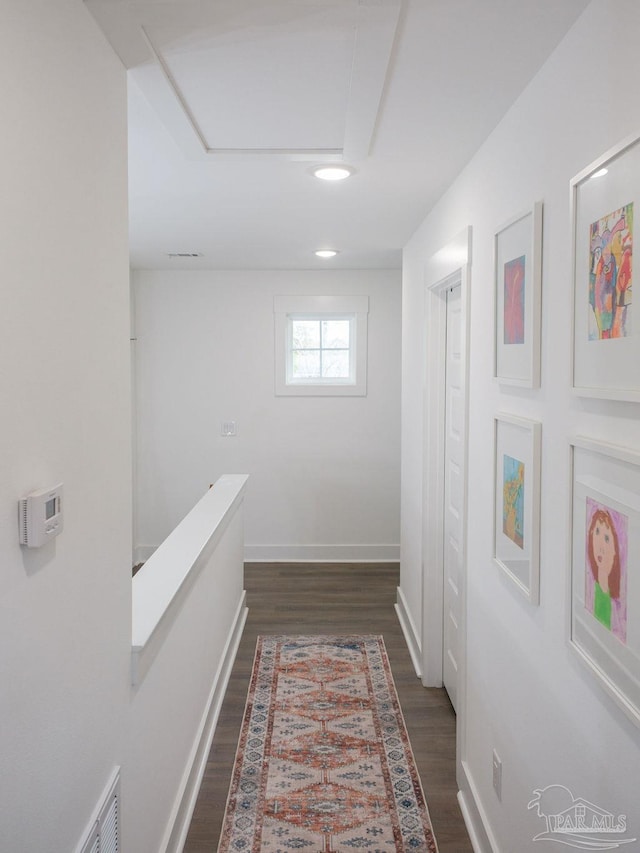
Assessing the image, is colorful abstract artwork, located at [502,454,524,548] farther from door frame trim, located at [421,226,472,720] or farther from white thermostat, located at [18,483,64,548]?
door frame trim, located at [421,226,472,720]

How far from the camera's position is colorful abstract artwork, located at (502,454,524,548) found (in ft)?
5.91

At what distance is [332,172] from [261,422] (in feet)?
10.2

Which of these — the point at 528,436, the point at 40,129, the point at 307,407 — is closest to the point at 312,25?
the point at 40,129

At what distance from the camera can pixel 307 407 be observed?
215 inches

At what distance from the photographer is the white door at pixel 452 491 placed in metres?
3.10

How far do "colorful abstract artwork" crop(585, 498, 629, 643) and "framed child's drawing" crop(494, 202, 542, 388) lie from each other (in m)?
0.47

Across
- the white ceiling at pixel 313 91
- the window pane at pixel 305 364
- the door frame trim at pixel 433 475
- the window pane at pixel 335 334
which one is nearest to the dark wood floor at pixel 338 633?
the door frame trim at pixel 433 475

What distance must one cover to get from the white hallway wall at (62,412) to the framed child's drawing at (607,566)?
1.00 m

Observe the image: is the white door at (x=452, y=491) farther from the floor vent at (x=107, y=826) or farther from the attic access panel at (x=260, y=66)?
the floor vent at (x=107, y=826)

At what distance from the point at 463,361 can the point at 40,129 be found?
1719mm

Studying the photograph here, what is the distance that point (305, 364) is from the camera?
557 centimetres

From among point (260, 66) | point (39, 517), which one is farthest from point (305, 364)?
point (39, 517)

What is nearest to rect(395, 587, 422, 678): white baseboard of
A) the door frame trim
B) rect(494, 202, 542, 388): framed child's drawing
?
the door frame trim

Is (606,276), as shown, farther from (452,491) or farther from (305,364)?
(305,364)
